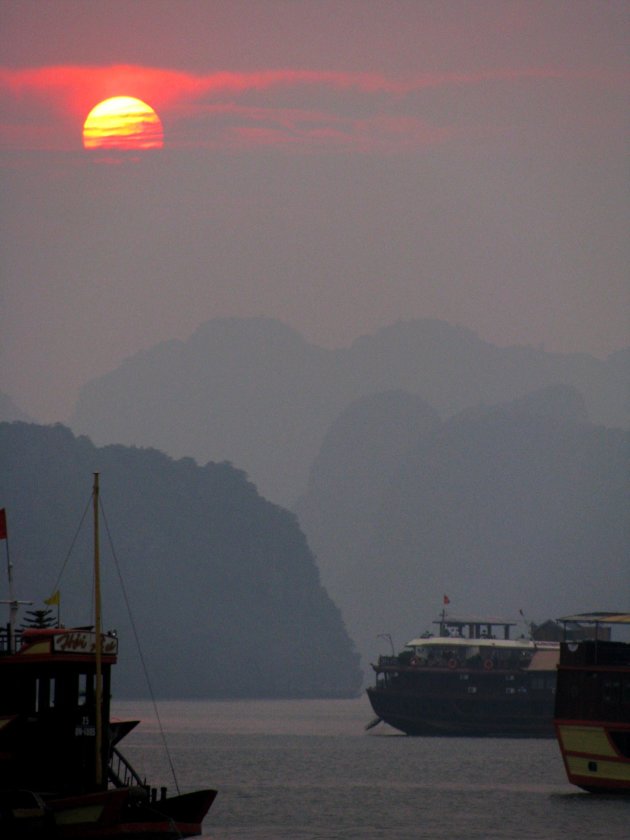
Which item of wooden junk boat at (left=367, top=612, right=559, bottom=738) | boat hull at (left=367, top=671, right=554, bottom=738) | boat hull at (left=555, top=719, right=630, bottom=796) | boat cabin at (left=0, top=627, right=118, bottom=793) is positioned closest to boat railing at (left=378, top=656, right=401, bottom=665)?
wooden junk boat at (left=367, top=612, right=559, bottom=738)

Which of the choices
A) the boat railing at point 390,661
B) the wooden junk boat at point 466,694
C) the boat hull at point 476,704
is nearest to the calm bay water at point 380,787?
the boat hull at point 476,704

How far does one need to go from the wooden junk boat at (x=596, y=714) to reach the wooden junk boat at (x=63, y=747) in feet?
98.9

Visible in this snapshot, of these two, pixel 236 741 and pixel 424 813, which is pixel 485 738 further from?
pixel 424 813

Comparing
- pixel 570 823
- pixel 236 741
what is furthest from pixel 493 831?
pixel 236 741

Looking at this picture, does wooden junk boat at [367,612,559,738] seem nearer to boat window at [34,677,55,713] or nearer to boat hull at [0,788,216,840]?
boat hull at [0,788,216,840]

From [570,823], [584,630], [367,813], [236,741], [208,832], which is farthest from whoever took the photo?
[584,630]

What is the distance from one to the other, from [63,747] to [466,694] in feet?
279

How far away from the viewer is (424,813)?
74062 millimetres

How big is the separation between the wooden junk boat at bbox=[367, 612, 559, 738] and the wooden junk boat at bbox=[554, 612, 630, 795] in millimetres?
52915

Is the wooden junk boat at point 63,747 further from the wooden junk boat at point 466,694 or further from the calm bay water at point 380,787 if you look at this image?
the wooden junk boat at point 466,694

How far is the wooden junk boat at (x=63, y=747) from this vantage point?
1998 inches

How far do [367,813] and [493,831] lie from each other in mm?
8276

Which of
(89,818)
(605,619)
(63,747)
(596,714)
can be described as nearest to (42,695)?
(63,747)

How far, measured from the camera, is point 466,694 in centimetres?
13400
